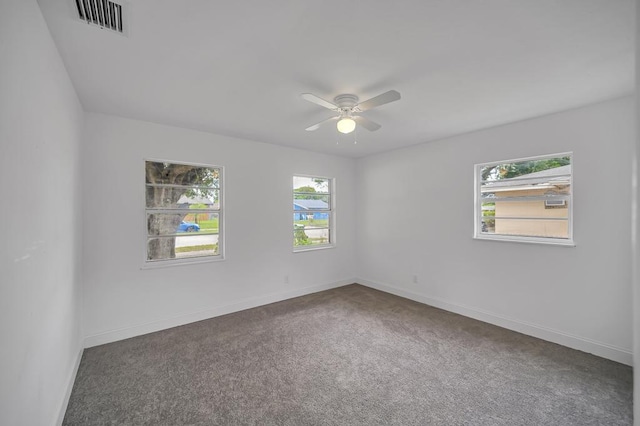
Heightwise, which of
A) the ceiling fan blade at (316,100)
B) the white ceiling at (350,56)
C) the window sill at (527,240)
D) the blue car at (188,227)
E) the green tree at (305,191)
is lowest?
the window sill at (527,240)

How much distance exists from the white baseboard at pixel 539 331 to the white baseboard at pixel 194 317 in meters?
1.92

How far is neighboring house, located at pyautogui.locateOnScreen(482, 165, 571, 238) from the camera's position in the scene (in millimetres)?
3025

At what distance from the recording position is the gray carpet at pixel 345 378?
6.26 feet

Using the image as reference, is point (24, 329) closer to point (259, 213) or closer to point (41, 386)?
point (41, 386)

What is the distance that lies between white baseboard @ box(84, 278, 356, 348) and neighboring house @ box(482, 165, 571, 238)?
3.03 meters

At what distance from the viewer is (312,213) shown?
4.90 metres

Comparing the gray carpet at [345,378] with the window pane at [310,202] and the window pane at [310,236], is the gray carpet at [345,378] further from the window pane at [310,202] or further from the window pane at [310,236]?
the window pane at [310,202]

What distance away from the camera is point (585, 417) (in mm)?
1896

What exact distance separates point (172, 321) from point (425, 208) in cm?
395

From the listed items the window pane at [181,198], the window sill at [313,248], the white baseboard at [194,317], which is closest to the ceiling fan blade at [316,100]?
the window pane at [181,198]

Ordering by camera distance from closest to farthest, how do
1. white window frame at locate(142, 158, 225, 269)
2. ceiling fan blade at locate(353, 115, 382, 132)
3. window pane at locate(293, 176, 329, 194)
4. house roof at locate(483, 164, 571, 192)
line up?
ceiling fan blade at locate(353, 115, 382, 132), house roof at locate(483, 164, 571, 192), white window frame at locate(142, 158, 225, 269), window pane at locate(293, 176, 329, 194)

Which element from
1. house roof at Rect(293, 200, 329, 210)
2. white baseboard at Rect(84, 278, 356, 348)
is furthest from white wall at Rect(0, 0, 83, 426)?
house roof at Rect(293, 200, 329, 210)

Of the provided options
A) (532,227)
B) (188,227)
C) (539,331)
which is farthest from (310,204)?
(539,331)

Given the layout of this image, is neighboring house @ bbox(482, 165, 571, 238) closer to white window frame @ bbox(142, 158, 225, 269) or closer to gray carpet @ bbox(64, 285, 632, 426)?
gray carpet @ bbox(64, 285, 632, 426)
